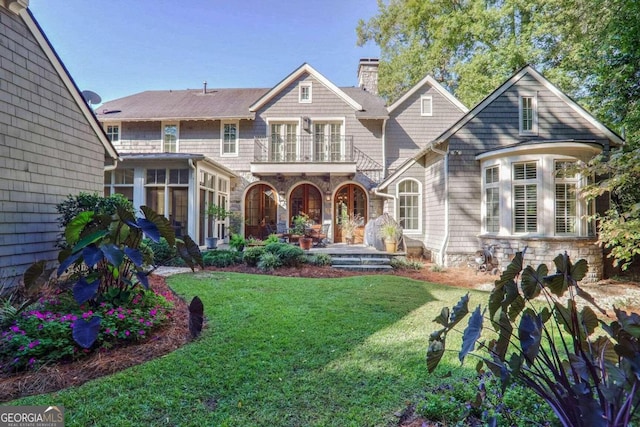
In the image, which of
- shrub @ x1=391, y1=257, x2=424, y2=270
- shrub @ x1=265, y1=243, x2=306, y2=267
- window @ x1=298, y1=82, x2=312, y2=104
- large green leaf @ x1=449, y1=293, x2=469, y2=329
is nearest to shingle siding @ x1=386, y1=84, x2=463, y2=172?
window @ x1=298, y1=82, x2=312, y2=104

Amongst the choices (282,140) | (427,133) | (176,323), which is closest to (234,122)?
(282,140)

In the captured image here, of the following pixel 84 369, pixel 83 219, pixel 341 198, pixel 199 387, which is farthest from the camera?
pixel 341 198

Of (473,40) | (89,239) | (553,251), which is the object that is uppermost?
(473,40)

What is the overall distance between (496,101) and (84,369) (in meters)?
10.3

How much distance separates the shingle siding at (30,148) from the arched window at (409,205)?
373 inches

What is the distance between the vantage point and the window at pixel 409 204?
1117cm

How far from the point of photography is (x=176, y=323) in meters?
3.85

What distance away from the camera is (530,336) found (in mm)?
1320

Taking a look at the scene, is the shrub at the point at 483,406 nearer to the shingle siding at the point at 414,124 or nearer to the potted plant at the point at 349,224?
the potted plant at the point at 349,224

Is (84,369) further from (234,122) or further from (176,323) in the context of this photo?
(234,122)

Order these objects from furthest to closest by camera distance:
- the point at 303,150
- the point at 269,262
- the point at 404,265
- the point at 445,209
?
the point at 303,150, the point at 445,209, the point at 404,265, the point at 269,262

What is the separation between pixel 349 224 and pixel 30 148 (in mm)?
9500

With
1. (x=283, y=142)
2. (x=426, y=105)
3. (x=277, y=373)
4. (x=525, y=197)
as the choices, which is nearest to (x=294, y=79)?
(x=283, y=142)

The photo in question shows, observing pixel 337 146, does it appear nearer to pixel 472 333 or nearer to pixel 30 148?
pixel 30 148
